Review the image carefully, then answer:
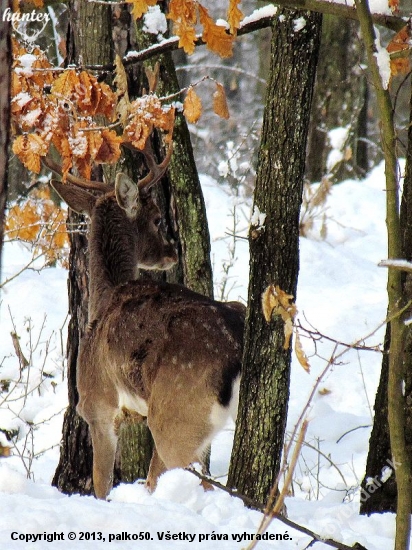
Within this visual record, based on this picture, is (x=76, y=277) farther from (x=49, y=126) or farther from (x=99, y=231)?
(x=49, y=126)

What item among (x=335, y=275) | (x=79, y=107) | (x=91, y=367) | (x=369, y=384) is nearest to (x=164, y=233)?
(x=91, y=367)

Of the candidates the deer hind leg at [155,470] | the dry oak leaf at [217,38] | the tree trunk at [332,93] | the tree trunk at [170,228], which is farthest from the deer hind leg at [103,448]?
the tree trunk at [332,93]

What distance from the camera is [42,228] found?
320 inches

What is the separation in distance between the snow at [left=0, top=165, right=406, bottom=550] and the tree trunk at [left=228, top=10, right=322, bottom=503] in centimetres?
39

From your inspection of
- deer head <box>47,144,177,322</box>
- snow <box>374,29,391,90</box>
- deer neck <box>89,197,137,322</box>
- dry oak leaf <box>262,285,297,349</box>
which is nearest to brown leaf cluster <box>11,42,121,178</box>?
deer head <box>47,144,177,322</box>

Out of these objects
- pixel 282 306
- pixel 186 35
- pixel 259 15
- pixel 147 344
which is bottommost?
pixel 147 344

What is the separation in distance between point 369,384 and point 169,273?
295 centimetres

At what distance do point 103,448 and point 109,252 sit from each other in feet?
4.45

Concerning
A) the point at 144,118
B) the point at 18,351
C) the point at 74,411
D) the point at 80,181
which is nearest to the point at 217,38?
the point at 144,118

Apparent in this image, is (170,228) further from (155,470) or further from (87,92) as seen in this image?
(87,92)

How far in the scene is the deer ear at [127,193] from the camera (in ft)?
20.2

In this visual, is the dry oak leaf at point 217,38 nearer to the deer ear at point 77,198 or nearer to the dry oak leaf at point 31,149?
the dry oak leaf at point 31,149

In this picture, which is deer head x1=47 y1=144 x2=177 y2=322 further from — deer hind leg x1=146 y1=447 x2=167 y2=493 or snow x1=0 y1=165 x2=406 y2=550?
snow x1=0 y1=165 x2=406 y2=550

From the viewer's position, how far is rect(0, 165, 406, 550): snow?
3.44 meters
